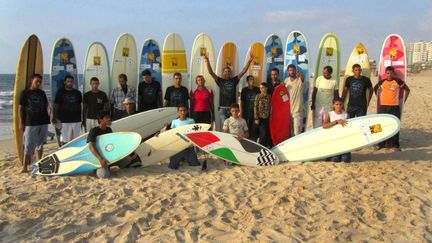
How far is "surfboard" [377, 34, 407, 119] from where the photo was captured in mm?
6641

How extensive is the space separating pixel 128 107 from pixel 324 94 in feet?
10.1

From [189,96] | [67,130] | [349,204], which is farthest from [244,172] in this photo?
[67,130]

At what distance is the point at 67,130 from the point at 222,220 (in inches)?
129

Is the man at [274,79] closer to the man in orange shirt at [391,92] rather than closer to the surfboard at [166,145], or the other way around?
the surfboard at [166,145]

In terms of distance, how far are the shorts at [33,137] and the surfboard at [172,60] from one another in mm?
2525

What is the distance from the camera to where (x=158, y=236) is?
317 cm

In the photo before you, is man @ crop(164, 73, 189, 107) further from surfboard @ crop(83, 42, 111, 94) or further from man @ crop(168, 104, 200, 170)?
surfboard @ crop(83, 42, 111, 94)

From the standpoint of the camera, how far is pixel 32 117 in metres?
5.00

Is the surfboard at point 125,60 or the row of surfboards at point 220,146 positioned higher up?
the surfboard at point 125,60

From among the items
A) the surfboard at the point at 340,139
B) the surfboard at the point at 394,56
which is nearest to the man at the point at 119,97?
the surfboard at the point at 340,139

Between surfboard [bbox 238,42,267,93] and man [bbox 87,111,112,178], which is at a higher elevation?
surfboard [bbox 238,42,267,93]

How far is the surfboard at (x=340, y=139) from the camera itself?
511cm

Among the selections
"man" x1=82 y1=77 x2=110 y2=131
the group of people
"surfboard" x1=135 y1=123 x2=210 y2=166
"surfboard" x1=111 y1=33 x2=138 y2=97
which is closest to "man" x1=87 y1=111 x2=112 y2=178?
the group of people

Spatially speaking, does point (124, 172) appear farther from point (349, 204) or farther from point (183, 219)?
point (349, 204)
